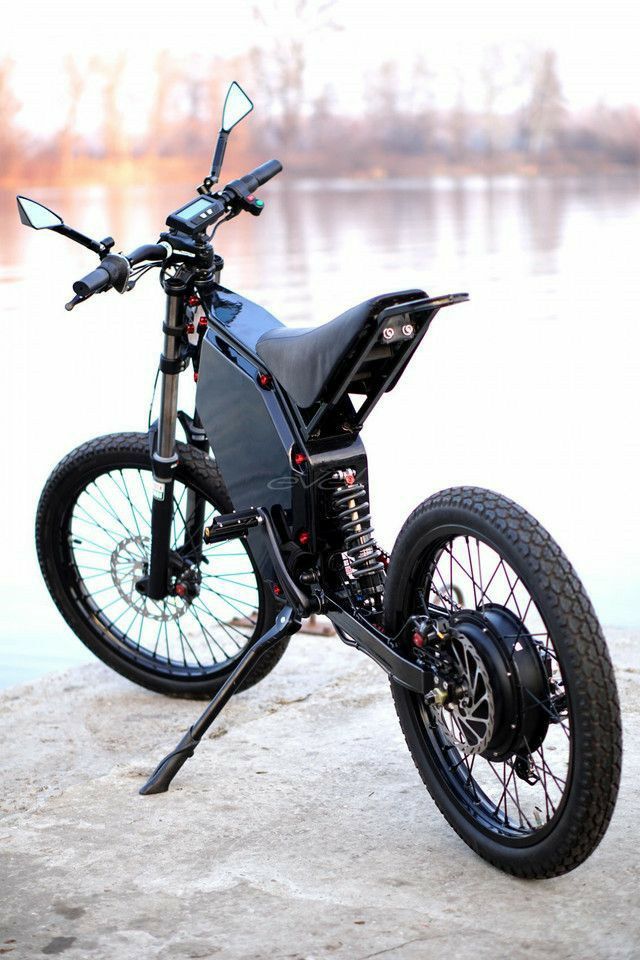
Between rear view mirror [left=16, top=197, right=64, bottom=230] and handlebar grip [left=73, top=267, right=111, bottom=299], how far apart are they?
0.50 feet

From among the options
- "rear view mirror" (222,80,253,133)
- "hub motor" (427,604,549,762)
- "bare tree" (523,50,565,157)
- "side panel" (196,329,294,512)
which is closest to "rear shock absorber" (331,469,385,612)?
"side panel" (196,329,294,512)

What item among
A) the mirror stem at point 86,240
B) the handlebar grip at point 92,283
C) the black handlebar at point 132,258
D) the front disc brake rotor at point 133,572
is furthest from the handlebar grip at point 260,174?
the front disc brake rotor at point 133,572

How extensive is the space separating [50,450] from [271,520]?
3.45 metres

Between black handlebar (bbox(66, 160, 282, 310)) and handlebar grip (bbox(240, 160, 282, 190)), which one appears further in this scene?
handlebar grip (bbox(240, 160, 282, 190))

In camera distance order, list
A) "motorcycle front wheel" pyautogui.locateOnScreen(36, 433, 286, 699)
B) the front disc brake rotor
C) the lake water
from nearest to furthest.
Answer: "motorcycle front wheel" pyautogui.locateOnScreen(36, 433, 286, 699) → the front disc brake rotor → the lake water

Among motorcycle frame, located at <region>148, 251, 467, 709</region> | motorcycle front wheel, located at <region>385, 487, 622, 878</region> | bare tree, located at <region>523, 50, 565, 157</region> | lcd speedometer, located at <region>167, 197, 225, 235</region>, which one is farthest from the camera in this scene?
bare tree, located at <region>523, 50, 565, 157</region>

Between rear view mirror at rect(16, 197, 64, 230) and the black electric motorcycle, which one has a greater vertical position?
rear view mirror at rect(16, 197, 64, 230)

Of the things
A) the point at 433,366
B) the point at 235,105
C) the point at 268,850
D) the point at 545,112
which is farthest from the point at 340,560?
the point at 545,112

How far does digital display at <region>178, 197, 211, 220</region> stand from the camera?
318 cm

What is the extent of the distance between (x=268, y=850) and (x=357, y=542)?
649mm

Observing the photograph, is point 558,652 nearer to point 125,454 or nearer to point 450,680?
point 450,680

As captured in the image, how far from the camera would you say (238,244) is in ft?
47.8

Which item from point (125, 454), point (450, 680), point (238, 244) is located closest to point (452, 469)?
A: point (125, 454)

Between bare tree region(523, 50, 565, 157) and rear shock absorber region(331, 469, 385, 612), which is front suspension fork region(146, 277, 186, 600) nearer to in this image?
rear shock absorber region(331, 469, 385, 612)
